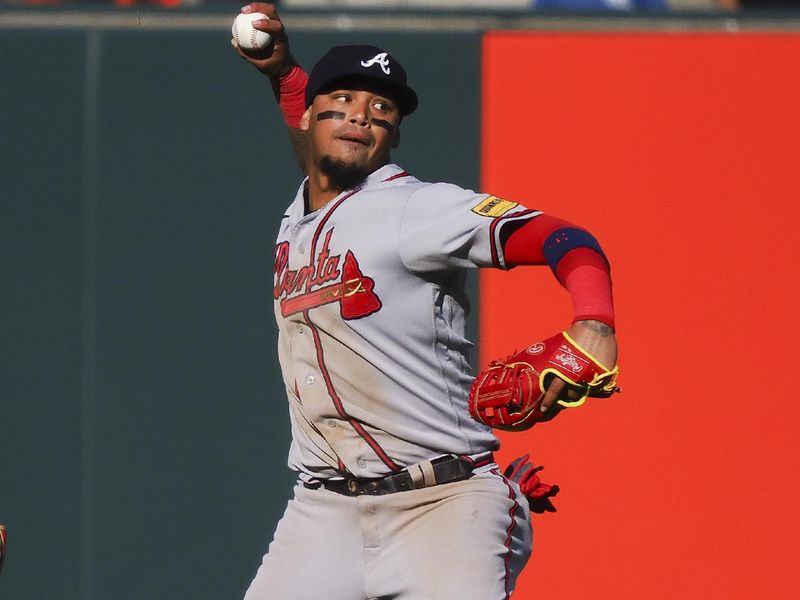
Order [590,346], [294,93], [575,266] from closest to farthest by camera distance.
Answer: [590,346] < [575,266] < [294,93]

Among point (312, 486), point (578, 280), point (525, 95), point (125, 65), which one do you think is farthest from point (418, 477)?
point (125, 65)

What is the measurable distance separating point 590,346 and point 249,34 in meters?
1.67

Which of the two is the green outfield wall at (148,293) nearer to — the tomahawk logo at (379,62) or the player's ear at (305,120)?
the player's ear at (305,120)

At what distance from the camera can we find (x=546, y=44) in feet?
15.3

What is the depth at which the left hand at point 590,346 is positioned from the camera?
2656 millimetres

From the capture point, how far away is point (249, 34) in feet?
12.6

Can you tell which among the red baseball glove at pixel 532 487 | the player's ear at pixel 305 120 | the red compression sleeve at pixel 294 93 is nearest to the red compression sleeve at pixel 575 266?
the red baseball glove at pixel 532 487

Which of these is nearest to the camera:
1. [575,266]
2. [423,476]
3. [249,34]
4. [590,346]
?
[590,346]

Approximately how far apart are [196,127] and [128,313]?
687 mm

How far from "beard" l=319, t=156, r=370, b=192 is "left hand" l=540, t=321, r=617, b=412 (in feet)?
3.29

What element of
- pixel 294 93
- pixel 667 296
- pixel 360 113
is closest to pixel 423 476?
pixel 360 113

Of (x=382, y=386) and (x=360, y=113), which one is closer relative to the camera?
(x=382, y=386)

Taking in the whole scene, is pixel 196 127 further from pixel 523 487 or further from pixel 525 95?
pixel 523 487

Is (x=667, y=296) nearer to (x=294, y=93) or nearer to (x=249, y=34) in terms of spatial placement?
(x=294, y=93)
